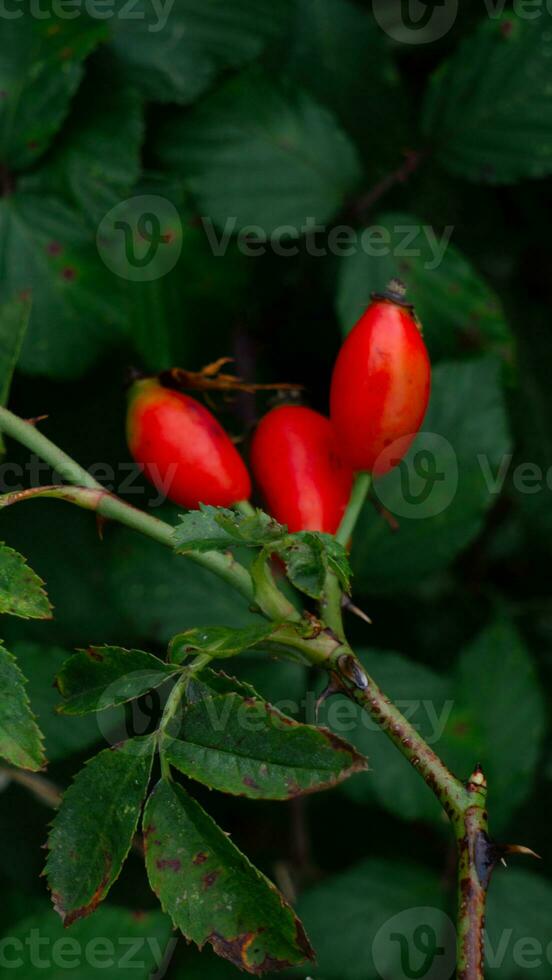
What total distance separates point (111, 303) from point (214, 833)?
863 millimetres

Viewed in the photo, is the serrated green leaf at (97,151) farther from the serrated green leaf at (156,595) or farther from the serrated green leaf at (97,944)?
the serrated green leaf at (97,944)

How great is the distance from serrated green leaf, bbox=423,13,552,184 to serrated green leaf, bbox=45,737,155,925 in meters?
1.11

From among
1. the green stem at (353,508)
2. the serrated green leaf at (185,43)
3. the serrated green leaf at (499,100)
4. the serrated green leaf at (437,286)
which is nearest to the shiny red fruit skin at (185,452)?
the green stem at (353,508)

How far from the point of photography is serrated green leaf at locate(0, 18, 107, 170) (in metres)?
1.42

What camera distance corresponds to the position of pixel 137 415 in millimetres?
1162

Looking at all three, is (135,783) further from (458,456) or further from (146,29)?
(146,29)

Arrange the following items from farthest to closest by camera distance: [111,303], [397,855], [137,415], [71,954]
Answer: [397,855], [111,303], [71,954], [137,415]

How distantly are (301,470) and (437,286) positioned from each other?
0.54 m

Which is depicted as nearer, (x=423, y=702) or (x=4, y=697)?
(x=4, y=697)

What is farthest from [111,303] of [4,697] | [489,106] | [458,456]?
[4,697]

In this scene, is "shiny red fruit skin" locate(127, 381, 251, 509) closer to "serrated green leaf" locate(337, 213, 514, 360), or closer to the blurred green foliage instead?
the blurred green foliage

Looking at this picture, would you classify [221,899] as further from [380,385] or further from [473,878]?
[380,385]

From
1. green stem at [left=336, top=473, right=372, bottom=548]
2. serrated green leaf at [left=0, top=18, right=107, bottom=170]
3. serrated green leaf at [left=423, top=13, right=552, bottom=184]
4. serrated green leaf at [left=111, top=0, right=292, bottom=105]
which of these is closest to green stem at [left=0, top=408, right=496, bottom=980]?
green stem at [left=336, top=473, right=372, bottom=548]

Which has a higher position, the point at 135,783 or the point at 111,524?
the point at 135,783
